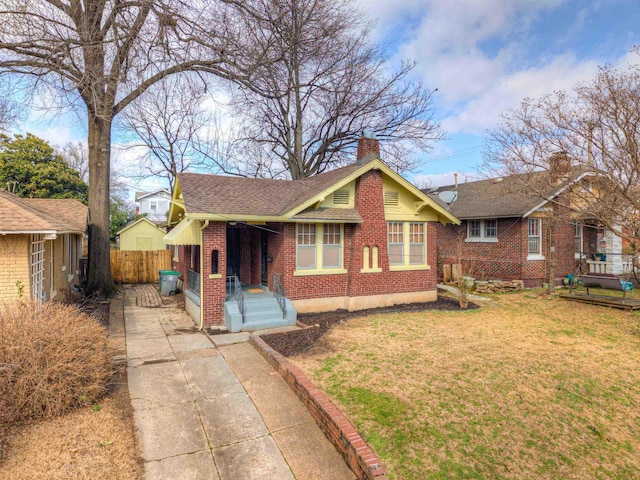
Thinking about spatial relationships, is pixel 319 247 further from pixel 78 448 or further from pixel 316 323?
pixel 78 448

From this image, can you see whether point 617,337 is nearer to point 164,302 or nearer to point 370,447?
point 370,447

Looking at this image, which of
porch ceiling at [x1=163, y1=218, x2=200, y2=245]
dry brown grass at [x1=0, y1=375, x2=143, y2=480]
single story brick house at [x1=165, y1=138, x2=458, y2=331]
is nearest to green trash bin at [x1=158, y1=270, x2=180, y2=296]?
single story brick house at [x1=165, y1=138, x2=458, y2=331]

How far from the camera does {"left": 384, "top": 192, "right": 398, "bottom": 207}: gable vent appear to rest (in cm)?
1338

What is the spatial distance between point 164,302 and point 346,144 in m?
14.7

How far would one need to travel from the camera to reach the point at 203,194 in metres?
11.4

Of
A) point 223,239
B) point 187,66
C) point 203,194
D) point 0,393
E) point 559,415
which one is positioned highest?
point 187,66

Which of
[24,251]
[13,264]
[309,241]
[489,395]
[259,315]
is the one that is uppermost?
[309,241]

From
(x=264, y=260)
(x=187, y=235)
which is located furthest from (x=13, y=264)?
(x=264, y=260)

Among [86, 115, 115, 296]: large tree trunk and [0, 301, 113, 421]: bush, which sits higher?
[86, 115, 115, 296]: large tree trunk

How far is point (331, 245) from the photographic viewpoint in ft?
41.0

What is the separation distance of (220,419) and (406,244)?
32.6ft

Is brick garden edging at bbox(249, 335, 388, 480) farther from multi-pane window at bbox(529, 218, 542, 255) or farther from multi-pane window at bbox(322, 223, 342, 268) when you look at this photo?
multi-pane window at bbox(529, 218, 542, 255)

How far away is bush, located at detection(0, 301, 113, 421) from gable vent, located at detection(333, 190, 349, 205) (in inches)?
323

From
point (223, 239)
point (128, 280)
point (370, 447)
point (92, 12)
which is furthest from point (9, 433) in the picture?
point (128, 280)
